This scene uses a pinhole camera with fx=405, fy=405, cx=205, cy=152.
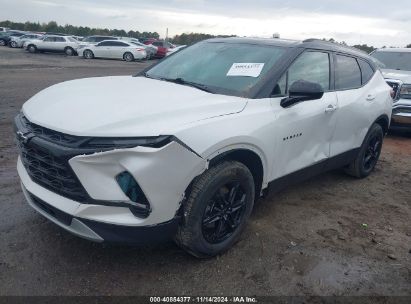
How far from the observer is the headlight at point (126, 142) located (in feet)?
8.64

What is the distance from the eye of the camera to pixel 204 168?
2936mm

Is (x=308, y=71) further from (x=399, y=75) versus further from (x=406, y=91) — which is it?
(x=399, y=75)

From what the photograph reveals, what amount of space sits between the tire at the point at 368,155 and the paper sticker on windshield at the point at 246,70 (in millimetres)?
2318

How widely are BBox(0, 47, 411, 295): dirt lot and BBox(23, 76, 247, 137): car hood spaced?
3.60 ft

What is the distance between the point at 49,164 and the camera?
2.82 meters

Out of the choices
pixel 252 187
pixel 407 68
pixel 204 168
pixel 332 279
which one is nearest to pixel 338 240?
pixel 332 279

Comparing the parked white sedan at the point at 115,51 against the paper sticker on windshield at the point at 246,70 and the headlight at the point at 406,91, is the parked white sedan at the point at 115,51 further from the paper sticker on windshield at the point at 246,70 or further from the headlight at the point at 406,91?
the paper sticker on windshield at the point at 246,70

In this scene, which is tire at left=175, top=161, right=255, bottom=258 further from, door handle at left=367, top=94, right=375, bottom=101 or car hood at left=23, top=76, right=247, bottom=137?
door handle at left=367, top=94, right=375, bottom=101

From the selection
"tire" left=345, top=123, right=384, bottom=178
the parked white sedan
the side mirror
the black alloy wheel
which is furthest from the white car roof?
the parked white sedan

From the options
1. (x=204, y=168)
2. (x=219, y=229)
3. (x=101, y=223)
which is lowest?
(x=219, y=229)

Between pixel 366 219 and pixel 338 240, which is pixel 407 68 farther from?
pixel 338 240

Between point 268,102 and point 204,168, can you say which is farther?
point 268,102

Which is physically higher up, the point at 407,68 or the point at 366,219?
the point at 407,68

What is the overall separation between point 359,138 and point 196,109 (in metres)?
2.92
